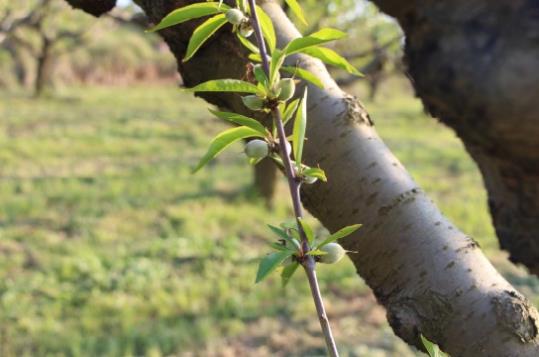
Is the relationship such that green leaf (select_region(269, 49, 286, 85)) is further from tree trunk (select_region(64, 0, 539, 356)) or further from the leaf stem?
tree trunk (select_region(64, 0, 539, 356))

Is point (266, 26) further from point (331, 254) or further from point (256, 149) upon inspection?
point (331, 254)

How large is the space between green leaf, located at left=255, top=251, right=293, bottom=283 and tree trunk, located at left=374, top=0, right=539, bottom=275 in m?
0.22

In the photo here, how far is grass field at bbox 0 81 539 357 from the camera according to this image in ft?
12.4

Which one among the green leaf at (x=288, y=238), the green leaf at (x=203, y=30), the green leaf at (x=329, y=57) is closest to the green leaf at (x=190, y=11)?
the green leaf at (x=203, y=30)

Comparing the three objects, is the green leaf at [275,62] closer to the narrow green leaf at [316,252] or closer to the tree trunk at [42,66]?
the narrow green leaf at [316,252]

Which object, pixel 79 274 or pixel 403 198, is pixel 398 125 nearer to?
pixel 79 274

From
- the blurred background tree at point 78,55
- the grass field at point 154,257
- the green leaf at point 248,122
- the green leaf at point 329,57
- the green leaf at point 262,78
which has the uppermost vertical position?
the green leaf at point 329,57

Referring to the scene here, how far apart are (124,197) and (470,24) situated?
6473 millimetres

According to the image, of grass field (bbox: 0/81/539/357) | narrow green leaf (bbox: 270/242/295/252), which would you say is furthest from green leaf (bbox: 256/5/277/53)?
grass field (bbox: 0/81/539/357)

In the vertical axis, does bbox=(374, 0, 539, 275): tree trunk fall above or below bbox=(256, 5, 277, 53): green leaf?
above

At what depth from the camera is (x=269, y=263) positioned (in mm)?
631

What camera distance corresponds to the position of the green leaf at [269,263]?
0.62 meters

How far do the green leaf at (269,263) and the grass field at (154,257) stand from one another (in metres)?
3.11

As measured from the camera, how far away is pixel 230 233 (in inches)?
230
